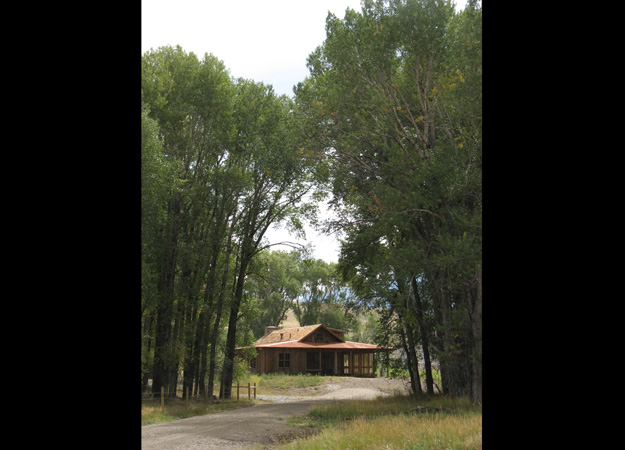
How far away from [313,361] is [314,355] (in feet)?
1.49

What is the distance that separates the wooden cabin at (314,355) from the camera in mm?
37438

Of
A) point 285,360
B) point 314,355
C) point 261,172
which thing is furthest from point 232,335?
point 314,355

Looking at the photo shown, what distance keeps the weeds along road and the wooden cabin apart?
24.1 metres

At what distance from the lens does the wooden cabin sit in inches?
1474

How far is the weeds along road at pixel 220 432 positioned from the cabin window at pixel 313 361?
79.7 feet

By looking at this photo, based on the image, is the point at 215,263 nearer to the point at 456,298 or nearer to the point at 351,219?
the point at 351,219

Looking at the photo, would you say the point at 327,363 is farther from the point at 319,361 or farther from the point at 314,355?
the point at 314,355

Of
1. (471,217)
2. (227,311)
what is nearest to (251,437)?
(471,217)

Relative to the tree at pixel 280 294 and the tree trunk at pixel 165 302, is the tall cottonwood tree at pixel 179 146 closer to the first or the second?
the tree trunk at pixel 165 302

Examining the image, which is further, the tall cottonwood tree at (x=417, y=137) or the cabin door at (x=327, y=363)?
the cabin door at (x=327, y=363)

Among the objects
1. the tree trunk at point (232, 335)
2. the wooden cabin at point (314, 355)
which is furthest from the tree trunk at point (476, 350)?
the wooden cabin at point (314, 355)
